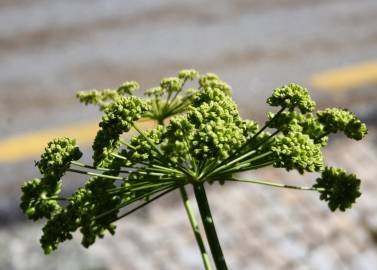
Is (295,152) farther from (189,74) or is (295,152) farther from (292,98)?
(189,74)

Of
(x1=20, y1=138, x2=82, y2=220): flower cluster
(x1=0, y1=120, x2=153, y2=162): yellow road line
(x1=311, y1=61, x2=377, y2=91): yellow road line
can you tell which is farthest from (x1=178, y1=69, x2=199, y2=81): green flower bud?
(x1=311, y1=61, x2=377, y2=91): yellow road line

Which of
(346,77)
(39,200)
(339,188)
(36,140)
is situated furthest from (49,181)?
(346,77)

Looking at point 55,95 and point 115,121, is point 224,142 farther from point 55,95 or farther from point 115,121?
point 55,95

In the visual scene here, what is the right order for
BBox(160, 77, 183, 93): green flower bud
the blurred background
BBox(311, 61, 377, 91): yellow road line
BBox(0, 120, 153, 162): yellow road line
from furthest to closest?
BBox(311, 61, 377, 91): yellow road line < BBox(0, 120, 153, 162): yellow road line < the blurred background < BBox(160, 77, 183, 93): green flower bud

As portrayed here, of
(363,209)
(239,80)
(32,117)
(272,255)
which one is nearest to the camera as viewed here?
(272,255)

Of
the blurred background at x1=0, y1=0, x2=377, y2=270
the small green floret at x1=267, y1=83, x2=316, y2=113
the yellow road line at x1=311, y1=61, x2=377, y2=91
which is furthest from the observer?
the yellow road line at x1=311, y1=61, x2=377, y2=91

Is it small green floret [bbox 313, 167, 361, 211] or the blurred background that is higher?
the blurred background

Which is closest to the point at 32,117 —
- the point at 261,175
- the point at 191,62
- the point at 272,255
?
the point at 191,62

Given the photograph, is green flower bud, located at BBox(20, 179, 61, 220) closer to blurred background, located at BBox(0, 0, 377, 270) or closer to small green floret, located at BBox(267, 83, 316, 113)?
small green floret, located at BBox(267, 83, 316, 113)
